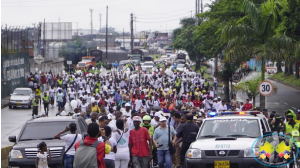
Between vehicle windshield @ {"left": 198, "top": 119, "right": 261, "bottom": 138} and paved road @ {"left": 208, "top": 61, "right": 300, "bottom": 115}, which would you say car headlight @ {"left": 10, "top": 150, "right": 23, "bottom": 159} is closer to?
vehicle windshield @ {"left": 198, "top": 119, "right": 261, "bottom": 138}

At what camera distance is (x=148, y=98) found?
2955cm

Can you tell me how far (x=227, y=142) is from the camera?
1212 centimetres

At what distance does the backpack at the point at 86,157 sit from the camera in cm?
882

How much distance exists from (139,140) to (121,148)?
495mm

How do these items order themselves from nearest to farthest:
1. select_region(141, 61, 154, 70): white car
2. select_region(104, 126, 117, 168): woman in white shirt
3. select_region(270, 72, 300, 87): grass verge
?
1. select_region(104, 126, 117, 168): woman in white shirt
2. select_region(270, 72, 300, 87): grass verge
3. select_region(141, 61, 154, 70): white car

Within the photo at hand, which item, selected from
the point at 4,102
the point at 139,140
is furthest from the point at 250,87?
the point at 4,102

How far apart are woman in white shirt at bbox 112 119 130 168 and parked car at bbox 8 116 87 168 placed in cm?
202

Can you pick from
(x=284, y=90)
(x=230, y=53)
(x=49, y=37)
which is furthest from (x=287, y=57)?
(x=49, y=37)

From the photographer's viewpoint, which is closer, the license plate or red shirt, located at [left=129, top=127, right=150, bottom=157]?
the license plate

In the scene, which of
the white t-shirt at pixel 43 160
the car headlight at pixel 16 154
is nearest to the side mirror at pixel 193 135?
the white t-shirt at pixel 43 160

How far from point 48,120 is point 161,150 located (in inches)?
126

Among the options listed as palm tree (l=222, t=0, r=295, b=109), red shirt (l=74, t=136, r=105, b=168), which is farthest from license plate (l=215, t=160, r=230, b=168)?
palm tree (l=222, t=0, r=295, b=109)

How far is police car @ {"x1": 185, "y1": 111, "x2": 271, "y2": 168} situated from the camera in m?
11.8

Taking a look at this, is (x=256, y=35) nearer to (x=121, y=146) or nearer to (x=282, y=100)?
(x=121, y=146)
